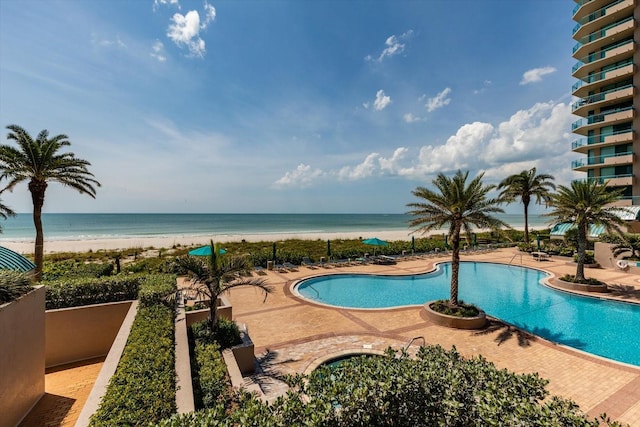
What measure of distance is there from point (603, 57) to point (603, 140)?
9.95 meters

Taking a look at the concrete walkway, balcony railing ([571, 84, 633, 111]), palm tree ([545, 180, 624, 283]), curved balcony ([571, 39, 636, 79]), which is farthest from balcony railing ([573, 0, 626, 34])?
the concrete walkway

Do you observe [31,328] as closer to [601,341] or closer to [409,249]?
[601,341]

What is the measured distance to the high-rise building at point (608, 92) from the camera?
3209 cm

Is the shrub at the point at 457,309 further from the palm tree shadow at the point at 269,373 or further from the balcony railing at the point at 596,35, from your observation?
the balcony railing at the point at 596,35

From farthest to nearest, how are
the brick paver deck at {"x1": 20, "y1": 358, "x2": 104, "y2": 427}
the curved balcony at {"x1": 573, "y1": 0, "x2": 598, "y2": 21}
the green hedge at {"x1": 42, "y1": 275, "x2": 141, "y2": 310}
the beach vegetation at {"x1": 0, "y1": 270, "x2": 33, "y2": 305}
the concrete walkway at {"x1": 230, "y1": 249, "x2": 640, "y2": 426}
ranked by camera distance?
the curved balcony at {"x1": 573, "y1": 0, "x2": 598, "y2": 21} → the green hedge at {"x1": 42, "y1": 275, "x2": 141, "y2": 310} → the concrete walkway at {"x1": 230, "y1": 249, "x2": 640, "y2": 426} → the brick paver deck at {"x1": 20, "y1": 358, "x2": 104, "y2": 427} → the beach vegetation at {"x1": 0, "y1": 270, "x2": 33, "y2": 305}

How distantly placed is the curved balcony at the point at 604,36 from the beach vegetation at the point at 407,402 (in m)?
47.9

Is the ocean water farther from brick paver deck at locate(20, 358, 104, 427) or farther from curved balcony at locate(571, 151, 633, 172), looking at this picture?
brick paver deck at locate(20, 358, 104, 427)

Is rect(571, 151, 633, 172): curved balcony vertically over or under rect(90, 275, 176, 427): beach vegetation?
over

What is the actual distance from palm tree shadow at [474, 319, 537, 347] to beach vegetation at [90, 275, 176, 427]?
11.2 meters

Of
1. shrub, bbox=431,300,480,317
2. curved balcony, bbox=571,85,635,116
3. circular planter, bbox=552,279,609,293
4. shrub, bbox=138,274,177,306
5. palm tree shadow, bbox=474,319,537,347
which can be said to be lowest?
palm tree shadow, bbox=474,319,537,347

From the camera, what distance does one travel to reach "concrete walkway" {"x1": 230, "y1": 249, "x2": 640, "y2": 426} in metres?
7.76

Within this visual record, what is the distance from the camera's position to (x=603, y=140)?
34281 millimetres

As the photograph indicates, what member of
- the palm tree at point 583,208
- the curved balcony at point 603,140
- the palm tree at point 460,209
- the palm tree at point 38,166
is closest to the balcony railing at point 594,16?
the curved balcony at point 603,140

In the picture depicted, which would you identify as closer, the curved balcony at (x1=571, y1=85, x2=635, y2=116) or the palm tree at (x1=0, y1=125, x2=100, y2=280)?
the palm tree at (x1=0, y1=125, x2=100, y2=280)
